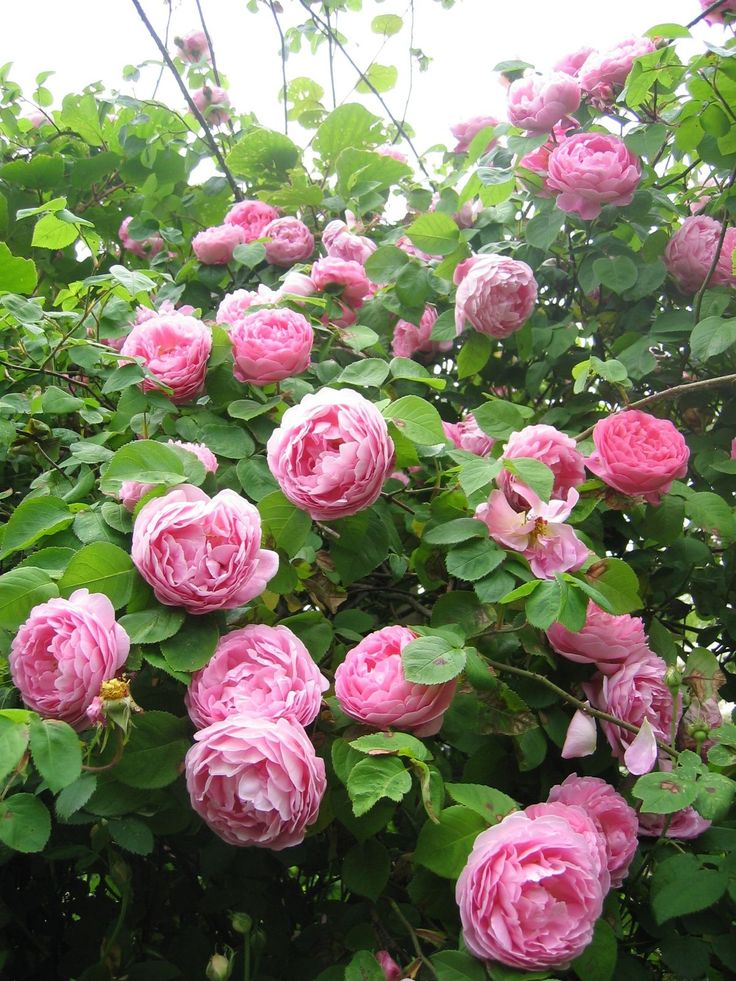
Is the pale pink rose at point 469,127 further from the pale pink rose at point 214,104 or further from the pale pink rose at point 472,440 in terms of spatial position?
the pale pink rose at point 472,440

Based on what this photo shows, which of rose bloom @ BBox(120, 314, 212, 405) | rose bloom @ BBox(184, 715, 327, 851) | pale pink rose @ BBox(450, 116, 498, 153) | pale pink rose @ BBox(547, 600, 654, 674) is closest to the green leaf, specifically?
rose bloom @ BBox(184, 715, 327, 851)

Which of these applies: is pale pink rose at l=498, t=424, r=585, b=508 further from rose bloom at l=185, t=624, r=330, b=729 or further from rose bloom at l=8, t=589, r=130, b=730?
rose bloom at l=8, t=589, r=130, b=730

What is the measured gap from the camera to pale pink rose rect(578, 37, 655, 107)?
3.96 ft

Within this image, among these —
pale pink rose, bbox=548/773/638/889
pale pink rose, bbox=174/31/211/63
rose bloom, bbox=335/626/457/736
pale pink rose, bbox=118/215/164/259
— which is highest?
pale pink rose, bbox=174/31/211/63

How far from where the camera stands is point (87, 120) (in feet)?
5.45

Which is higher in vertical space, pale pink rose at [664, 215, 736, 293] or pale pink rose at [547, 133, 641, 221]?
pale pink rose at [547, 133, 641, 221]

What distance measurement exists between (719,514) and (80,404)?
29.7 inches

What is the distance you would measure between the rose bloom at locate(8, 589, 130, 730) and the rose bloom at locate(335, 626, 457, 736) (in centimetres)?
19

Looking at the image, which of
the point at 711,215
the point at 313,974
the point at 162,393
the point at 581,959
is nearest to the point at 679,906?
the point at 581,959

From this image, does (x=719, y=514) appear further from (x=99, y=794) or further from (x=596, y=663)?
(x=99, y=794)

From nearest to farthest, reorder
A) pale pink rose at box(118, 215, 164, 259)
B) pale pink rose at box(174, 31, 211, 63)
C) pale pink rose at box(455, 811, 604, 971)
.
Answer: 1. pale pink rose at box(455, 811, 604, 971)
2. pale pink rose at box(118, 215, 164, 259)
3. pale pink rose at box(174, 31, 211, 63)

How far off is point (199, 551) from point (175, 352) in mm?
342

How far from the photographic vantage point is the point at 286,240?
1.41 m

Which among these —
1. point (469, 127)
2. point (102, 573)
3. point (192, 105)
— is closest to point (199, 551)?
point (102, 573)
